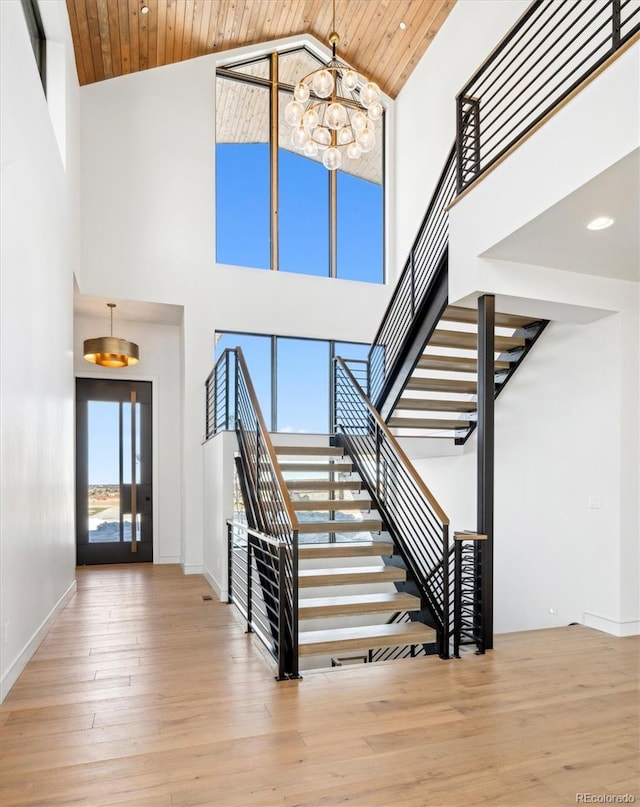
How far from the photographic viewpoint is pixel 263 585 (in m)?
4.35

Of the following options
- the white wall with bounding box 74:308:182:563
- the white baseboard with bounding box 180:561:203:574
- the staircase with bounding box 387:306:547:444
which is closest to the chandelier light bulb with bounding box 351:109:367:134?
the staircase with bounding box 387:306:547:444

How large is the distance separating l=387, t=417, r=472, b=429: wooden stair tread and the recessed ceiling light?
3.19 metres

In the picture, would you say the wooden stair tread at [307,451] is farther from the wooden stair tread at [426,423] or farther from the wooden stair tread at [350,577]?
the wooden stair tread at [350,577]

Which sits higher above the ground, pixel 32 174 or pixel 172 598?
pixel 32 174

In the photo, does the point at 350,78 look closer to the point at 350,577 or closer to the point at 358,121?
the point at 358,121

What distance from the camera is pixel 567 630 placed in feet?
15.1

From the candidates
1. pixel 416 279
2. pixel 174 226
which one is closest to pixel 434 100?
pixel 416 279

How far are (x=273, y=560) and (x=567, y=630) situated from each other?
8.47 ft

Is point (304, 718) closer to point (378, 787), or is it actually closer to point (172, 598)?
point (378, 787)

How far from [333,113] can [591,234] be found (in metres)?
3.07

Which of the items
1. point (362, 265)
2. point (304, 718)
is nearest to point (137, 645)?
point (304, 718)

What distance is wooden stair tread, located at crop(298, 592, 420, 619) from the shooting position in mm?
4094

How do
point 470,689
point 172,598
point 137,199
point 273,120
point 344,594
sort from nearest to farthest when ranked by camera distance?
1. point 470,689
2. point 344,594
3. point 172,598
4. point 137,199
5. point 273,120

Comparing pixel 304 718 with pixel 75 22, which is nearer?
pixel 304 718
